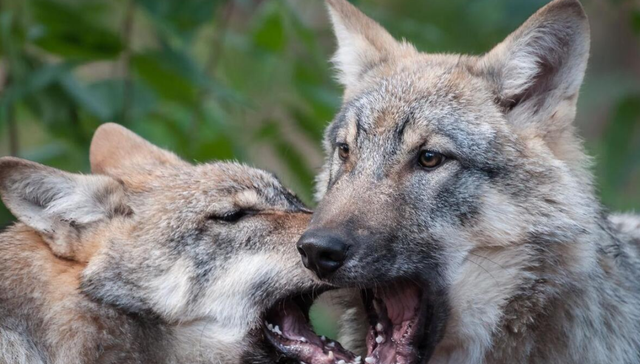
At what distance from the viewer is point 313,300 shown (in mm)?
5645

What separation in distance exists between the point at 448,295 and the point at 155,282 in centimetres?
161

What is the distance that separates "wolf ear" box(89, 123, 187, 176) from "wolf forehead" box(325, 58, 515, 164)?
3.96 ft

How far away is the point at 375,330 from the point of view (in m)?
5.55

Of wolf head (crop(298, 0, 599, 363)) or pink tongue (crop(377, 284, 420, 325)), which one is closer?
wolf head (crop(298, 0, 599, 363))

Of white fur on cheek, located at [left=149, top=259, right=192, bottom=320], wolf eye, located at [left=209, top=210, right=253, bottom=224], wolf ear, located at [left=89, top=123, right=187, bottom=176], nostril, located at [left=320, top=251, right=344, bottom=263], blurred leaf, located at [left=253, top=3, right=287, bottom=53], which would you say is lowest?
white fur on cheek, located at [left=149, top=259, right=192, bottom=320]

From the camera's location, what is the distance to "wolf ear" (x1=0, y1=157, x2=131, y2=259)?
5211 millimetres

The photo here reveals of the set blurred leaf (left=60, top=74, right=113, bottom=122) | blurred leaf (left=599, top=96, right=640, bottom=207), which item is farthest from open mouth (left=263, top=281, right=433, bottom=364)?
blurred leaf (left=599, top=96, right=640, bottom=207)

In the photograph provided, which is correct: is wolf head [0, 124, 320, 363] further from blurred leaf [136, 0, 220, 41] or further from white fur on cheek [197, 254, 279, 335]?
blurred leaf [136, 0, 220, 41]

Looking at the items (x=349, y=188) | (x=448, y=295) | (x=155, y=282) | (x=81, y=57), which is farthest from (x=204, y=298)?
(x=81, y=57)

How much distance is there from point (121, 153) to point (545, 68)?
280cm

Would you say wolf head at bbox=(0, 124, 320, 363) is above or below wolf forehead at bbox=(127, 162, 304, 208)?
below

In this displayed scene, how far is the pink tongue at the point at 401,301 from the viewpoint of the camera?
5312 millimetres

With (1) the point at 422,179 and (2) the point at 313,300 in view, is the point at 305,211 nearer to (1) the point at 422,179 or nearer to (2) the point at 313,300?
(2) the point at 313,300

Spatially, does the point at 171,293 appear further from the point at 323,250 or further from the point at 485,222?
the point at 485,222
